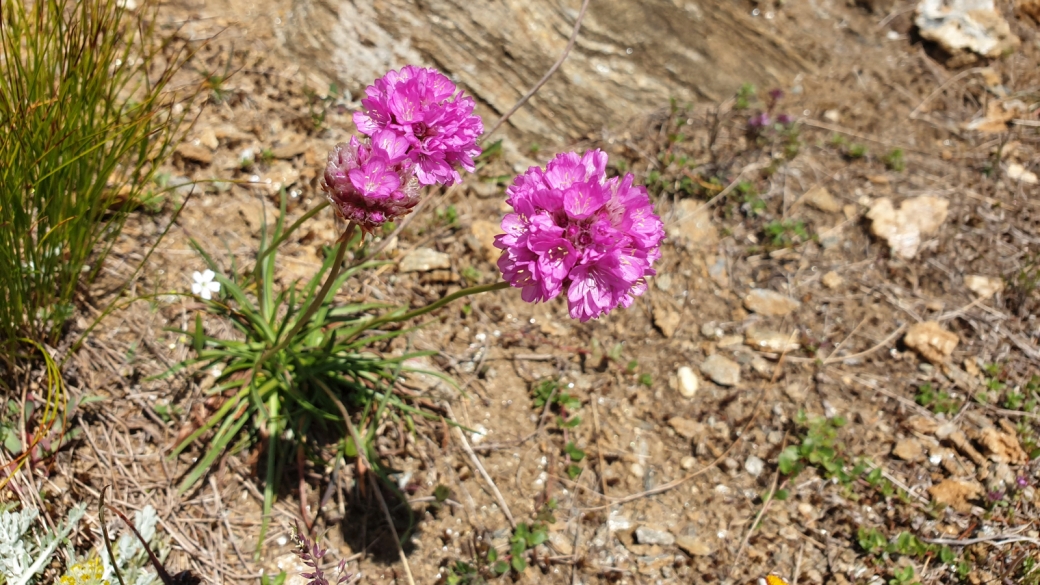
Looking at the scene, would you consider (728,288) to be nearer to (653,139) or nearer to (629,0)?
(653,139)

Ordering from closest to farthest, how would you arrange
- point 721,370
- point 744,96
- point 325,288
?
point 325,288 < point 721,370 < point 744,96

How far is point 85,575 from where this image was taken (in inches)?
102

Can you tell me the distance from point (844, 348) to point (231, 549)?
11.1ft

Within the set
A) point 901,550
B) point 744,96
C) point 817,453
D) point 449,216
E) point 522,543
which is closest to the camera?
point 522,543

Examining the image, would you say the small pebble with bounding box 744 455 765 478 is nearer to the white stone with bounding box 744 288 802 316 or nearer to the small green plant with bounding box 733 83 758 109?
the white stone with bounding box 744 288 802 316

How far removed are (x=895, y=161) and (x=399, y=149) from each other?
3.82 m

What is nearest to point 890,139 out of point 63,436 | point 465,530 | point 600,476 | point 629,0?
point 629,0

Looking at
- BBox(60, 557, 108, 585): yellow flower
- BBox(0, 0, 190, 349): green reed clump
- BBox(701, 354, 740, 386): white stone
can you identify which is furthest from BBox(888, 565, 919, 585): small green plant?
BBox(0, 0, 190, 349): green reed clump

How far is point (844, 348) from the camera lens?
421 centimetres

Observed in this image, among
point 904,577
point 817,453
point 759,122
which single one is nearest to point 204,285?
point 817,453

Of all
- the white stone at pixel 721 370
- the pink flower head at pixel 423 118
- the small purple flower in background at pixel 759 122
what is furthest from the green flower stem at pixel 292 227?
the small purple flower in background at pixel 759 122

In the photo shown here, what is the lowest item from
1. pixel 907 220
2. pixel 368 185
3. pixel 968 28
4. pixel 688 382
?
→ pixel 688 382

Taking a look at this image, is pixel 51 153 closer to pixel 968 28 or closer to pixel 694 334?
Result: pixel 694 334

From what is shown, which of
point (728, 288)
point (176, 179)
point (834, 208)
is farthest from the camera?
point (834, 208)
